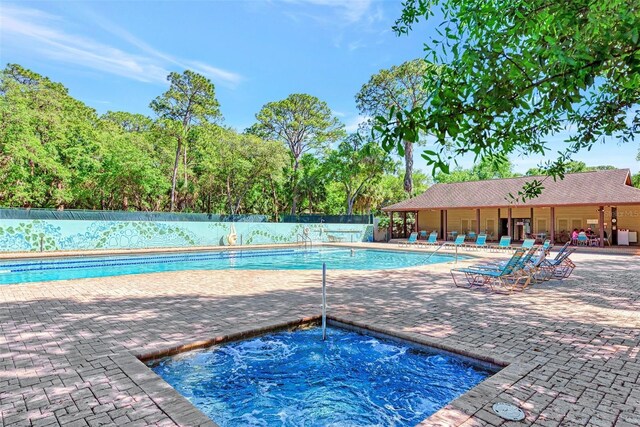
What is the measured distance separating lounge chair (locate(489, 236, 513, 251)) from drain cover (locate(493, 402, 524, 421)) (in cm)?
1849

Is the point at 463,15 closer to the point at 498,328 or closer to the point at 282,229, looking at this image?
the point at 498,328

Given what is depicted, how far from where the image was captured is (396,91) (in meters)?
35.4

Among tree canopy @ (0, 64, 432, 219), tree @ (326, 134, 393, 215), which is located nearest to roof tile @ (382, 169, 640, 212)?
tree @ (326, 134, 393, 215)

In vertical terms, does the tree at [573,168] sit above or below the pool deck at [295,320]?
above

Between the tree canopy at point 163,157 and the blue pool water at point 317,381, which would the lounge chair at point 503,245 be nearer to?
the tree canopy at point 163,157

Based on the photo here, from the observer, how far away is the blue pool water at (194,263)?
43.3ft

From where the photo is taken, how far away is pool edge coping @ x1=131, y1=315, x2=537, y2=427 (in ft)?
9.73

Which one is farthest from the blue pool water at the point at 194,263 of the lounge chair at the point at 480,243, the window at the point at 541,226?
the window at the point at 541,226

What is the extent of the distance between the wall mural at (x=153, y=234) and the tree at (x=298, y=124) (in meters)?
10.5

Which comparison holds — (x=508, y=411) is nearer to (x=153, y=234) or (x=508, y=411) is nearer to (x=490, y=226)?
(x=153, y=234)

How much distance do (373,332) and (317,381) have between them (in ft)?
4.68

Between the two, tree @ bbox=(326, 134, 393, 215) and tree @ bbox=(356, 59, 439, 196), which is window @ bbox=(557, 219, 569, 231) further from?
tree @ bbox=(326, 134, 393, 215)

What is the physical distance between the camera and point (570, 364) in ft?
13.2

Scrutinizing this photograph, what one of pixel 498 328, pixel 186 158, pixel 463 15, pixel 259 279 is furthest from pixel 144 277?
pixel 186 158
